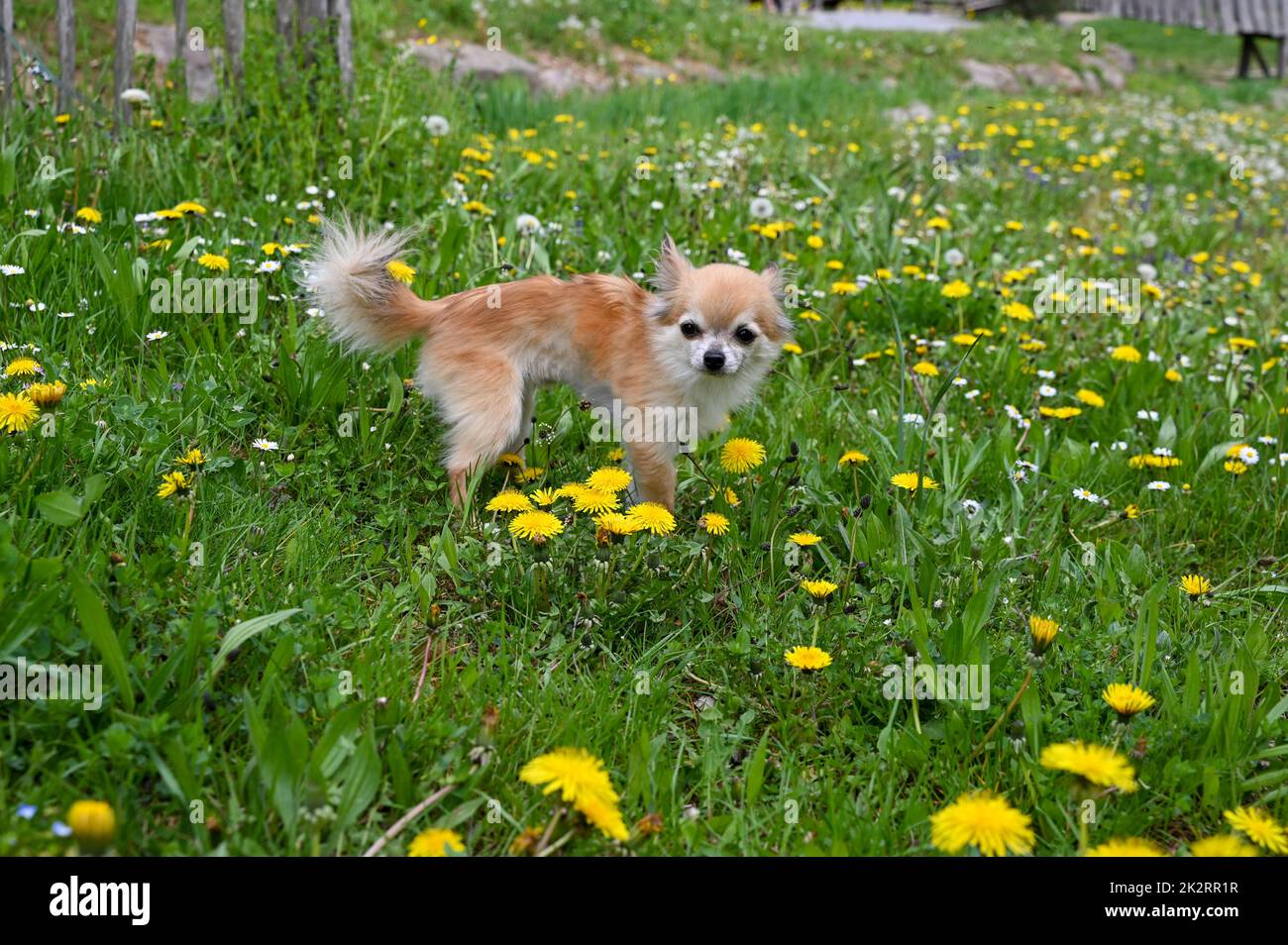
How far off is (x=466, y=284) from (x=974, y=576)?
2.35 meters

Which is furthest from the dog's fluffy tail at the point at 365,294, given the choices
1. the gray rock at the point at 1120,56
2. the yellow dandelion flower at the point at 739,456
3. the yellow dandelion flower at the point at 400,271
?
the gray rock at the point at 1120,56

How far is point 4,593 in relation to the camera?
2094 millimetres

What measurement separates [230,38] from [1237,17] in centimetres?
1794

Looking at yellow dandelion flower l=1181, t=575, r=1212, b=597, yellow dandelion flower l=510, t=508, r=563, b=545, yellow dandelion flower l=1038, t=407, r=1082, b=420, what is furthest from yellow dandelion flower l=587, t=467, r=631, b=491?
yellow dandelion flower l=1038, t=407, r=1082, b=420

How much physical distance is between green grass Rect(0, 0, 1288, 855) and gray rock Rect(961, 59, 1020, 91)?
787 cm

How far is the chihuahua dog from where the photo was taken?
3.31 metres

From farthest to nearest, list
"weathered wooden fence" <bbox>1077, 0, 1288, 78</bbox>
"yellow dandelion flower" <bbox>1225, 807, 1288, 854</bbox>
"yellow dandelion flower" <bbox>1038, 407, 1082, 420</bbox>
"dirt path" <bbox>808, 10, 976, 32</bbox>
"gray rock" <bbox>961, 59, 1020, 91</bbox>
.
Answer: "weathered wooden fence" <bbox>1077, 0, 1288, 78</bbox>
"dirt path" <bbox>808, 10, 976, 32</bbox>
"gray rock" <bbox>961, 59, 1020, 91</bbox>
"yellow dandelion flower" <bbox>1038, 407, 1082, 420</bbox>
"yellow dandelion flower" <bbox>1225, 807, 1288, 854</bbox>

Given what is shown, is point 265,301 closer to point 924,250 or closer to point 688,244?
point 688,244

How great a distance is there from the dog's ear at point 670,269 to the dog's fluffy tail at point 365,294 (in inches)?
29.3

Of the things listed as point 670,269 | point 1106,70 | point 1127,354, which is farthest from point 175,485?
point 1106,70

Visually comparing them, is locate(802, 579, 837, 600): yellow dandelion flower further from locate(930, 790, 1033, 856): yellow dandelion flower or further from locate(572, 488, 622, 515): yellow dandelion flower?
locate(930, 790, 1033, 856): yellow dandelion flower

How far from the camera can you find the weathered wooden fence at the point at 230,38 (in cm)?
476

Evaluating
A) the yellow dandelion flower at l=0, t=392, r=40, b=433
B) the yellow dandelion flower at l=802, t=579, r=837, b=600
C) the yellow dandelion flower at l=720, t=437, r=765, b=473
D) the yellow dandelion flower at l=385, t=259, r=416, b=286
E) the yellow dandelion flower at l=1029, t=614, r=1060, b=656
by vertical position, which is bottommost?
the yellow dandelion flower at l=802, t=579, r=837, b=600

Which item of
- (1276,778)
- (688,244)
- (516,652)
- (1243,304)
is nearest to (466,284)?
(688,244)
